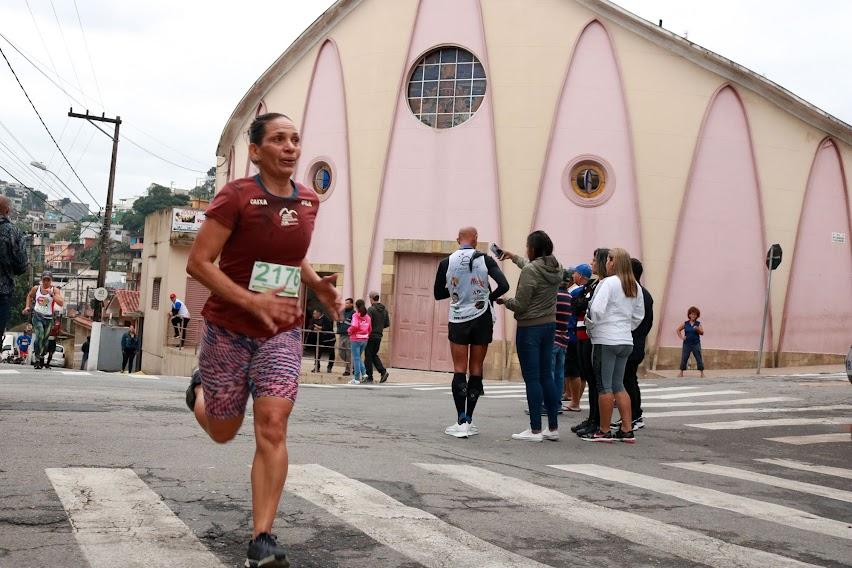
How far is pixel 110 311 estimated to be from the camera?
2494 inches

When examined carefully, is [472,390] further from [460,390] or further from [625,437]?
[625,437]

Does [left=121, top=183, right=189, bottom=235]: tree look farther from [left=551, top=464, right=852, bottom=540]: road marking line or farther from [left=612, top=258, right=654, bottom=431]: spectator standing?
[left=551, top=464, right=852, bottom=540]: road marking line

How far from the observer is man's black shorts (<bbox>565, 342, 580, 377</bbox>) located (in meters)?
11.6

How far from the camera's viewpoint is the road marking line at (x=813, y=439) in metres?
10.0

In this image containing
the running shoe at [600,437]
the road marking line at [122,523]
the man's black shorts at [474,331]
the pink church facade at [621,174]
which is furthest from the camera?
the pink church facade at [621,174]

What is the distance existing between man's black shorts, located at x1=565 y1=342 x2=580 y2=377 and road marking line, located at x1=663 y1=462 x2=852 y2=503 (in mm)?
3603

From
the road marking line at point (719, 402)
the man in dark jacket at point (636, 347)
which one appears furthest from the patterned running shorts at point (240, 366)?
the road marking line at point (719, 402)

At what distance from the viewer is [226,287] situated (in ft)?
13.2

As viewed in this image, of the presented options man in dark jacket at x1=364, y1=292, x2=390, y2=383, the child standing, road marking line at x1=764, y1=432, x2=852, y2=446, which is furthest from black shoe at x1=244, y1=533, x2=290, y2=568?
the child standing

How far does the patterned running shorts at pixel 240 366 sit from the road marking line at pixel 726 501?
9.91 feet

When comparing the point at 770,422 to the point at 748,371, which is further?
the point at 748,371

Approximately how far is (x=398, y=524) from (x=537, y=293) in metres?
4.34

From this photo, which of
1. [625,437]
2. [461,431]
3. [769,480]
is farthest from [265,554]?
[625,437]

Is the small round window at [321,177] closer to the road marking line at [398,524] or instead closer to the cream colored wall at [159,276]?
the cream colored wall at [159,276]
